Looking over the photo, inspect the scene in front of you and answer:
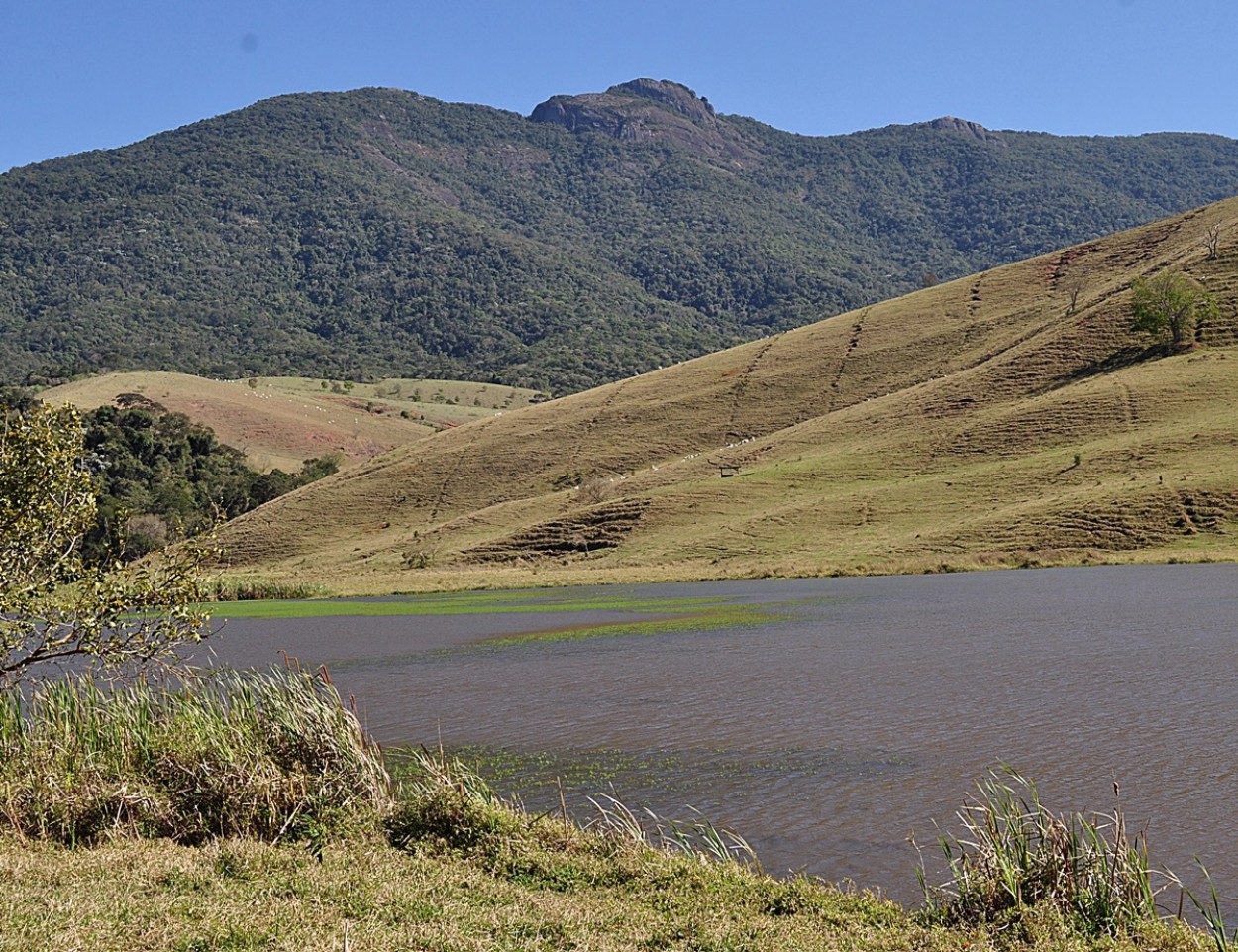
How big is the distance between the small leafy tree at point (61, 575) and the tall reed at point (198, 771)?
0.95 metres

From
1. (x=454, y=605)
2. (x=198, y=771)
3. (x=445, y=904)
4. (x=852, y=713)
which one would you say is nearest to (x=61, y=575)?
(x=198, y=771)

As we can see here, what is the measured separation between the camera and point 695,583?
68.2 metres

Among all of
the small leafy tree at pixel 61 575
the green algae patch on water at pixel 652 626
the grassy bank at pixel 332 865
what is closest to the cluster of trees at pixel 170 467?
the green algae patch on water at pixel 652 626

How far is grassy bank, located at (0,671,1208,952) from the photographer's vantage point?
32.7 ft

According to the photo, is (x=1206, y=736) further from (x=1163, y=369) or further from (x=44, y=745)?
(x=1163, y=369)

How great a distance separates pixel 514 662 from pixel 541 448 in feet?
287

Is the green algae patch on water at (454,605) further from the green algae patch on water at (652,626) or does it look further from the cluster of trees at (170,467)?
the cluster of trees at (170,467)

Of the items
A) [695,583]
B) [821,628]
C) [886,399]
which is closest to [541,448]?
[886,399]

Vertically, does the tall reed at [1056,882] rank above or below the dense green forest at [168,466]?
below

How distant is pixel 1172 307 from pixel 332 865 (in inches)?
3854

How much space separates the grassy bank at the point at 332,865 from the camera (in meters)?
9.95

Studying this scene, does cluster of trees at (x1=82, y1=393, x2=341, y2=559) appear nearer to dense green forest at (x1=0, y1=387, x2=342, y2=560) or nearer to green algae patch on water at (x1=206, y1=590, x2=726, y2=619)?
dense green forest at (x1=0, y1=387, x2=342, y2=560)

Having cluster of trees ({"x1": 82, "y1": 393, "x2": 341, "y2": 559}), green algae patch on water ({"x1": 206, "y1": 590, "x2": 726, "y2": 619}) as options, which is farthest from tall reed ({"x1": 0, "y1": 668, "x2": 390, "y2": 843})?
cluster of trees ({"x1": 82, "y1": 393, "x2": 341, "y2": 559})

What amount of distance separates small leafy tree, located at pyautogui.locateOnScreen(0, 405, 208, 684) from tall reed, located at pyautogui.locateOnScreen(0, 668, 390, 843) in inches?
37.4
